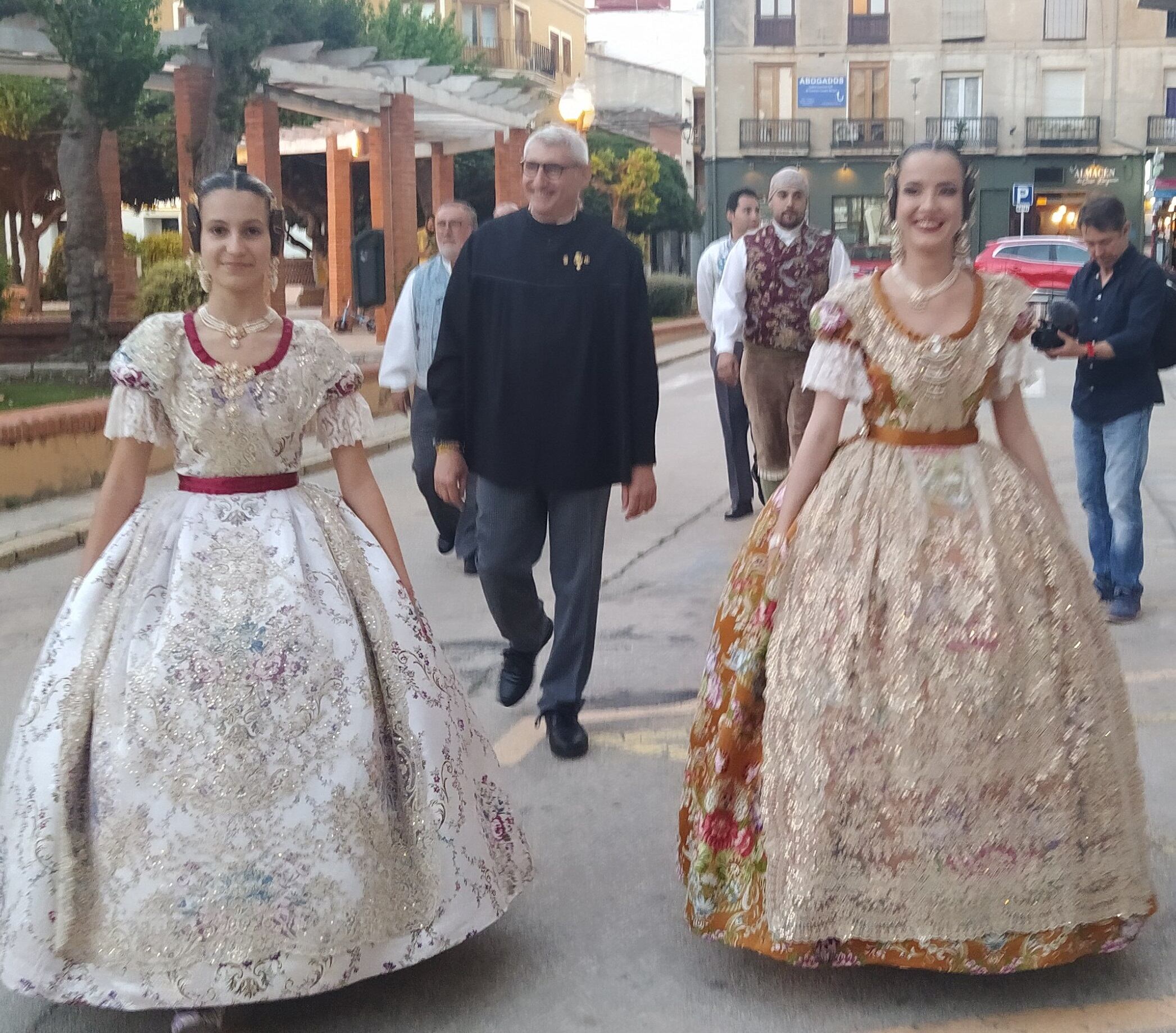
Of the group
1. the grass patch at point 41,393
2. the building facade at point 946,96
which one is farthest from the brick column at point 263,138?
the building facade at point 946,96

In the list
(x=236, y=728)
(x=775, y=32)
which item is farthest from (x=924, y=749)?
(x=775, y=32)

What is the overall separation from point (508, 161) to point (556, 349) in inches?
858

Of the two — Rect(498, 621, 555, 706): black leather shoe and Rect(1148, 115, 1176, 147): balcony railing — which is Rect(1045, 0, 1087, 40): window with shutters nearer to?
Rect(1148, 115, 1176, 147): balcony railing

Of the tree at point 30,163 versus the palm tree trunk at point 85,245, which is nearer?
the palm tree trunk at point 85,245

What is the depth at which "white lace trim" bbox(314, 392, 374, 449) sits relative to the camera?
10.9ft

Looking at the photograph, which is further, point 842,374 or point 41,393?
point 41,393

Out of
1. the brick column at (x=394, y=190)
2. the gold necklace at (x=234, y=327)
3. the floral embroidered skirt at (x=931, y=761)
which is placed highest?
the brick column at (x=394, y=190)

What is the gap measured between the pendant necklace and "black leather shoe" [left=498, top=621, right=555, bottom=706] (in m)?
2.21

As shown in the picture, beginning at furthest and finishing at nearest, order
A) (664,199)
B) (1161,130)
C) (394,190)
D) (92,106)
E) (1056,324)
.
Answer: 1. (1161,130)
2. (664,199)
3. (394,190)
4. (92,106)
5. (1056,324)

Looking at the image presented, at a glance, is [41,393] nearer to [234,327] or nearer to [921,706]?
[234,327]

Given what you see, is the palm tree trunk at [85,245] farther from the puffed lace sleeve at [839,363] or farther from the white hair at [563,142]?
the puffed lace sleeve at [839,363]

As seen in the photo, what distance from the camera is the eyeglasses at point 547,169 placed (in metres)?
4.40

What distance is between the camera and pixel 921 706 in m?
3.02

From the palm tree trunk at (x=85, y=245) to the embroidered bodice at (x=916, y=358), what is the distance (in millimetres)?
Answer: 12241
